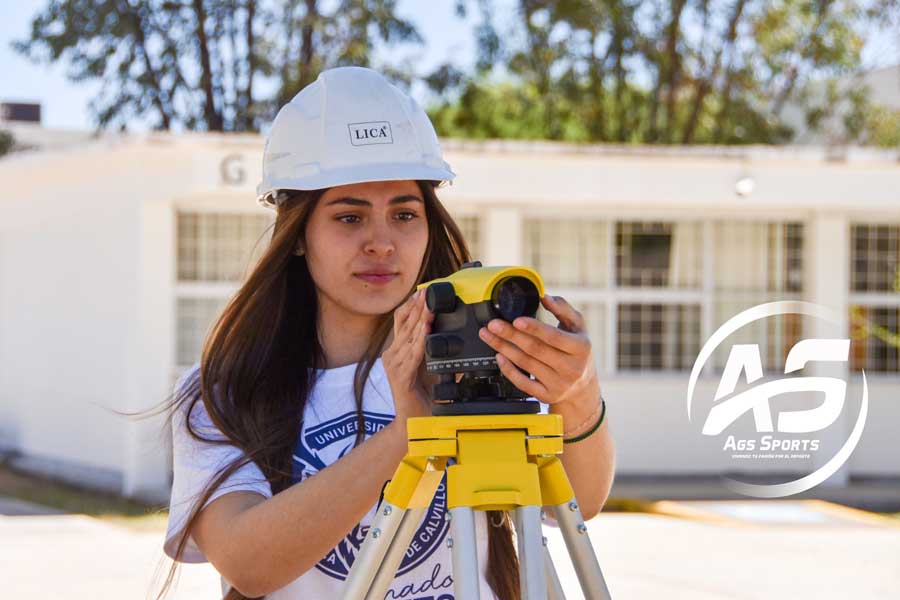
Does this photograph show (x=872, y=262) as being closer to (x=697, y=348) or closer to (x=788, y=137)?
(x=697, y=348)

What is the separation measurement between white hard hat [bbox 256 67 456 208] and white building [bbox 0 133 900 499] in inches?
295

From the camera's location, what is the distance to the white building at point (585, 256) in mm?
9703

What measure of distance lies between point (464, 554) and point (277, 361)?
24.7 inches

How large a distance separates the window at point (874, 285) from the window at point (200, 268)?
5.70 metres

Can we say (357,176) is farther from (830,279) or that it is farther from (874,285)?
(874,285)

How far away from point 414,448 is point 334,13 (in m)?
16.8

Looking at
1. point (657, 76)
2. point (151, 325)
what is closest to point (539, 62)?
point (657, 76)

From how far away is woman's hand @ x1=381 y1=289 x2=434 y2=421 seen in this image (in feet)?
4.72

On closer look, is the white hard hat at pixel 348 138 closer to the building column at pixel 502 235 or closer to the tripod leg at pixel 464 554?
the tripod leg at pixel 464 554

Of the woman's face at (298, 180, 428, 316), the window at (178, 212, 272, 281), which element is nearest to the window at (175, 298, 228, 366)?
the window at (178, 212, 272, 281)

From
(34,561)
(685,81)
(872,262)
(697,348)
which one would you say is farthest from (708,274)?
(685,81)

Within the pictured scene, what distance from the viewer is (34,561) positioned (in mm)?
6863

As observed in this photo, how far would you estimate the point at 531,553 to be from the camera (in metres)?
1.36
